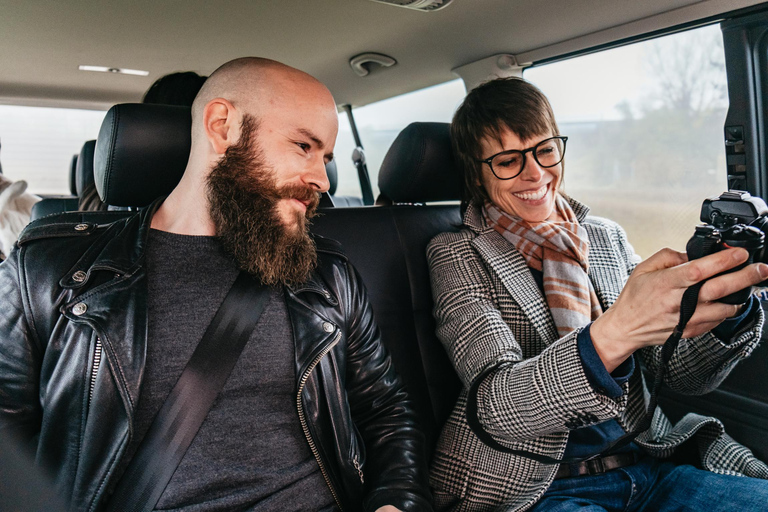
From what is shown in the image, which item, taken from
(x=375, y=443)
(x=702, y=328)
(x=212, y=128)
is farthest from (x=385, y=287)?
(x=702, y=328)

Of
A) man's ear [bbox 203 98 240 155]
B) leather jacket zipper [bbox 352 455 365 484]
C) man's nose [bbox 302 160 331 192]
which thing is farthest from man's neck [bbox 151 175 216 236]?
leather jacket zipper [bbox 352 455 365 484]

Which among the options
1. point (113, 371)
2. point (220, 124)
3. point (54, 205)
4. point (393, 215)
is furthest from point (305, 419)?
point (54, 205)

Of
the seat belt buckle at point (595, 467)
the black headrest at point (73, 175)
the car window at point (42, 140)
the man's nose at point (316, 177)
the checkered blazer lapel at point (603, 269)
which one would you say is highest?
the car window at point (42, 140)

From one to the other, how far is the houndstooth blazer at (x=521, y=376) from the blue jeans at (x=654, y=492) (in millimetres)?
59

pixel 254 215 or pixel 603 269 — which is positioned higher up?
pixel 254 215

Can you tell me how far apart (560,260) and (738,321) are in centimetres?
44

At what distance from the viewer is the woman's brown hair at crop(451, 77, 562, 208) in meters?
1.68

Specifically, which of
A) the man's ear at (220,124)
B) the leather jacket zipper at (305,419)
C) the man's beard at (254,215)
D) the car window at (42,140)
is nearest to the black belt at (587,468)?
the leather jacket zipper at (305,419)

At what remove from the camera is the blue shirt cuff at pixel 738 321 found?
49.0 inches

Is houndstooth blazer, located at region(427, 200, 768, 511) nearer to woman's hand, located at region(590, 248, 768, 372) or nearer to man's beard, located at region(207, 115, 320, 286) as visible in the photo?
woman's hand, located at region(590, 248, 768, 372)

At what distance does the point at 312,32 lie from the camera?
2.52 metres

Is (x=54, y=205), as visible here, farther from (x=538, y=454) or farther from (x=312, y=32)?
(x=538, y=454)

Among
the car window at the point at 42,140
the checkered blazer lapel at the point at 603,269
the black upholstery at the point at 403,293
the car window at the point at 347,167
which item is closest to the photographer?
the checkered blazer lapel at the point at 603,269

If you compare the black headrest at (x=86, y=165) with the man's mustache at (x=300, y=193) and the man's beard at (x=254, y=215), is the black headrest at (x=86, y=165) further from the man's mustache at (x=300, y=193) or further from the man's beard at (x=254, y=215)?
the man's mustache at (x=300, y=193)
